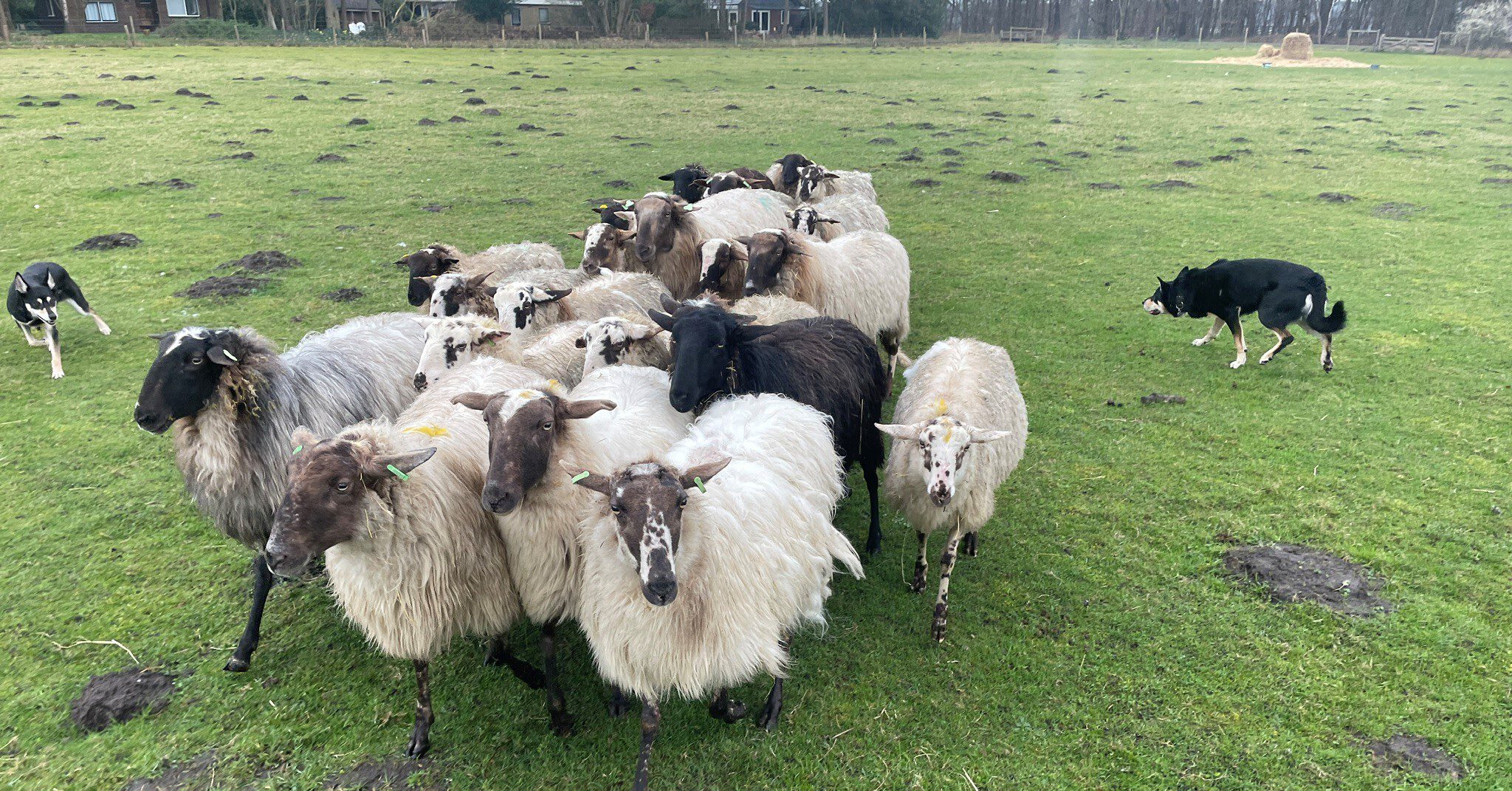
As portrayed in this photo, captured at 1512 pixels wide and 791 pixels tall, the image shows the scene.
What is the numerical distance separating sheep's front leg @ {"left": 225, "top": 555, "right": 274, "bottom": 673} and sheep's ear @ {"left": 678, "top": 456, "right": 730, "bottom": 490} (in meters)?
2.49

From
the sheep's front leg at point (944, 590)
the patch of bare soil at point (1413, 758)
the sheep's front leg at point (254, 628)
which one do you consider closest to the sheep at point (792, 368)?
the sheep's front leg at point (944, 590)

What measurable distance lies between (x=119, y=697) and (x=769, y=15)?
68.3 m

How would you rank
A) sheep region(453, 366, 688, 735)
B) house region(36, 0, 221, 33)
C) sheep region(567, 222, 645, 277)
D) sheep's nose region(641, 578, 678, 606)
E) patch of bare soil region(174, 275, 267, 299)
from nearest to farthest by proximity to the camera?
sheep's nose region(641, 578, 678, 606) → sheep region(453, 366, 688, 735) → sheep region(567, 222, 645, 277) → patch of bare soil region(174, 275, 267, 299) → house region(36, 0, 221, 33)

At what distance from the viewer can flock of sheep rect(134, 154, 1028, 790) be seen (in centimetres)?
350

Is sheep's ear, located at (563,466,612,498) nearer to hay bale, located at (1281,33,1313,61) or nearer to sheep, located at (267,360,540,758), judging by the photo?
sheep, located at (267,360,540,758)

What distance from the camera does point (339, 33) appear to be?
42.8 meters

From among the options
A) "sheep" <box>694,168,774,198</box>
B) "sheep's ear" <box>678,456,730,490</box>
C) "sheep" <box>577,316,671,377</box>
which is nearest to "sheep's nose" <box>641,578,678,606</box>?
"sheep's ear" <box>678,456,730,490</box>

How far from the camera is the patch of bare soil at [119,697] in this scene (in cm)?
391

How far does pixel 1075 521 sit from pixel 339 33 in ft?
161

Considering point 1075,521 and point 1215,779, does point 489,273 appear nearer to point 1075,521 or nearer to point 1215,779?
point 1075,521

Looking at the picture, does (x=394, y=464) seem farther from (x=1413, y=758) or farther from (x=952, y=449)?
(x=1413, y=758)

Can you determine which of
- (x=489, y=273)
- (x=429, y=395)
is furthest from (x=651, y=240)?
(x=429, y=395)

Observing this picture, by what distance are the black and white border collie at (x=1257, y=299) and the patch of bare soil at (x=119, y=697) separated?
8.94 meters

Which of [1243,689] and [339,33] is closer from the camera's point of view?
[1243,689]
